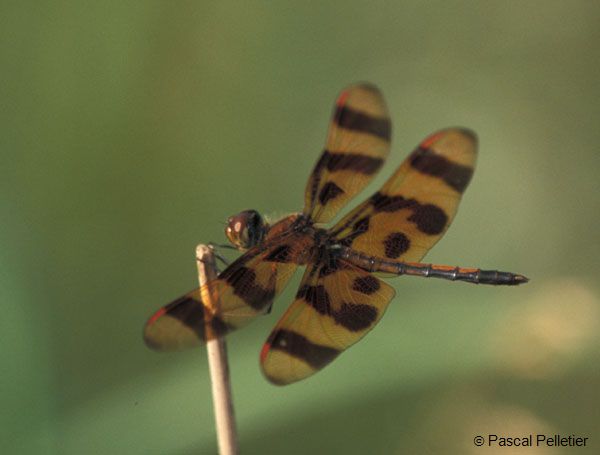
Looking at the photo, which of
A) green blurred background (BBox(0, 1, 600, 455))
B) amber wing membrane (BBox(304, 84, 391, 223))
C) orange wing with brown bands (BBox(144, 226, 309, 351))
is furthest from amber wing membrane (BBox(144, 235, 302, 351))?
green blurred background (BBox(0, 1, 600, 455))

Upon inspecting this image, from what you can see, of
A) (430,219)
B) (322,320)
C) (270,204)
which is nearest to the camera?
(322,320)

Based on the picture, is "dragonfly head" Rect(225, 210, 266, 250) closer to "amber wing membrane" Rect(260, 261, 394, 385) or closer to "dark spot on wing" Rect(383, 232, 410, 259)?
"amber wing membrane" Rect(260, 261, 394, 385)

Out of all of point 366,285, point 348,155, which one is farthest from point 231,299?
point 348,155

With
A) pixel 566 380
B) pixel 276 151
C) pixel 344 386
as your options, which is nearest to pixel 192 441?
pixel 344 386

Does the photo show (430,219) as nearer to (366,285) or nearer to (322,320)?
(366,285)

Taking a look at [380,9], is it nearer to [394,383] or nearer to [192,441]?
[394,383]

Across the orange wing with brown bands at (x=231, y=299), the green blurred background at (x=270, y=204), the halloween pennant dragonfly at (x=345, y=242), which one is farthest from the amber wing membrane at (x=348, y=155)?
the green blurred background at (x=270, y=204)
